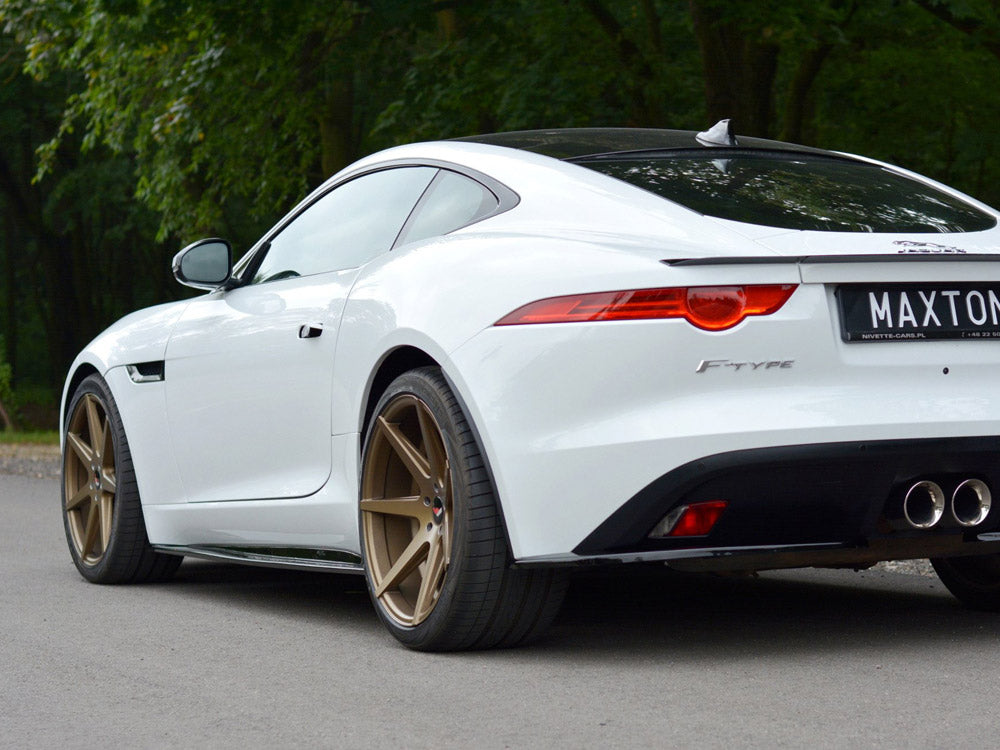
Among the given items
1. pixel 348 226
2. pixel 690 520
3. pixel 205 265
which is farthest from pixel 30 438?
pixel 690 520

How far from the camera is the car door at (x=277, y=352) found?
534cm

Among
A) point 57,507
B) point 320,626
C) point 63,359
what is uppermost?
point 320,626

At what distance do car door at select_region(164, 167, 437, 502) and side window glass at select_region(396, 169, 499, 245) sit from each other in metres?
0.08

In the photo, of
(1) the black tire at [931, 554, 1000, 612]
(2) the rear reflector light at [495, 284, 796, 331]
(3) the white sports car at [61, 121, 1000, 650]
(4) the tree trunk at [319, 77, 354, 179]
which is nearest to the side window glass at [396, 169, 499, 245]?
(3) the white sports car at [61, 121, 1000, 650]

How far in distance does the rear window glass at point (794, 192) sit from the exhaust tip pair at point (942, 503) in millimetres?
695

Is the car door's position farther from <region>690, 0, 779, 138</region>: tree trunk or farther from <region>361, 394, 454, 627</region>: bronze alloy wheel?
<region>690, 0, 779, 138</region>: tree trunk

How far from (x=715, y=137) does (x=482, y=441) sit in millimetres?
1405

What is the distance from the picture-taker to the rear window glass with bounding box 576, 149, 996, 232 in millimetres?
4477

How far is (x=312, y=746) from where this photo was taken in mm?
3646

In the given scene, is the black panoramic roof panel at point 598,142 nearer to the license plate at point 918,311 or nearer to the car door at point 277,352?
the car door at point 277,352

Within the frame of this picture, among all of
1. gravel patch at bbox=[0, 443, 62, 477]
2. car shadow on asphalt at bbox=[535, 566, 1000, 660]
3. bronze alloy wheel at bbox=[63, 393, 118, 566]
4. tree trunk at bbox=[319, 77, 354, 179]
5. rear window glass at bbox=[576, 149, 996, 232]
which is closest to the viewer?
rear window glass at bbox=[576, 149, 996, 232]

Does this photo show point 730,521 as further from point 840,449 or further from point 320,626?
point 320,626

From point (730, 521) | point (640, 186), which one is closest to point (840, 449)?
point (730, 521)

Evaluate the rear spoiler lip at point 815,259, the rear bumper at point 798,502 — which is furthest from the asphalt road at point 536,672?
the rear spoiler lip at point 815,259
